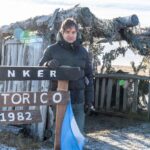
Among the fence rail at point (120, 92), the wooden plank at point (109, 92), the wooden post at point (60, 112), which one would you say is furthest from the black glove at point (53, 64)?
the wooden plank at point (109, 92)

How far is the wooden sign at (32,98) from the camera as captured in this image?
18.7 feet

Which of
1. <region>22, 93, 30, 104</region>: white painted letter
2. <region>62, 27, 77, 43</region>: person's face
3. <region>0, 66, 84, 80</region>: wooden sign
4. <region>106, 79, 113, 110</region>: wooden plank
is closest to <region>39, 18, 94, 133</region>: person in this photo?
<region>62, 27, 77, 43</region>: person's face

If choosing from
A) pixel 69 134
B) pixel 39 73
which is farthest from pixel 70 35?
pixel 69 134

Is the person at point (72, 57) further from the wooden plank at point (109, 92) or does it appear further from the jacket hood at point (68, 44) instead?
the wooden plank at point (109, 92)

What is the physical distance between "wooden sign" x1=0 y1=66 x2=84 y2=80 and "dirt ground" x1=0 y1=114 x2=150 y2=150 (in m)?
2.79

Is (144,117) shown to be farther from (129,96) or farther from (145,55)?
(145,55)

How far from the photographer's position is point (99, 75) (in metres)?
12.8

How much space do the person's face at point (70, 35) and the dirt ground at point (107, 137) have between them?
2.78 metres

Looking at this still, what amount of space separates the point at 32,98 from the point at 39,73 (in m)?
0.30

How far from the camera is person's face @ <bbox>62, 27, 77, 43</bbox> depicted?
20.8ft

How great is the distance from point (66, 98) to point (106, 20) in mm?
4976

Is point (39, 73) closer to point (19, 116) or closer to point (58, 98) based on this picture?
point (58, 98)

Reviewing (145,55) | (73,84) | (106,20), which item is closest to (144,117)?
(145,55)

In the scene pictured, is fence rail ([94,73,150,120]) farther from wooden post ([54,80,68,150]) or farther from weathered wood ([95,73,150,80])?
wooden post ([54,80,68,150])
